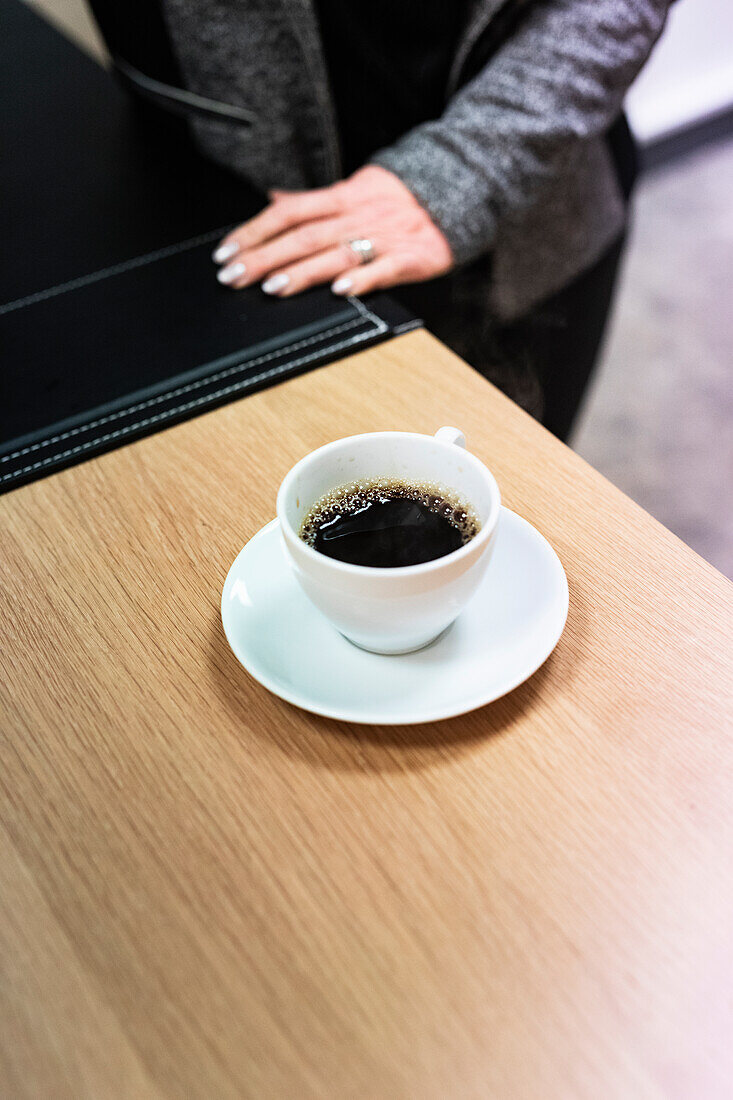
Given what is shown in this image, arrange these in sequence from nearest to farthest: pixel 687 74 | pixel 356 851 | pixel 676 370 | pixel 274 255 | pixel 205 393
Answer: pixel 356 851, pixel 205 393, pixel 274 255, pixel 676 370, pixel 687 74

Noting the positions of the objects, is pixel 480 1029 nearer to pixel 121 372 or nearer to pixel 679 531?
pixel 121 372

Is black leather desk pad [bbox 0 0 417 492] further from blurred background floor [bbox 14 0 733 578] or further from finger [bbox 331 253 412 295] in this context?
blurred background floor [bbox 14 0 733 578]

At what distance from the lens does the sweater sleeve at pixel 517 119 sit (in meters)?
0.84

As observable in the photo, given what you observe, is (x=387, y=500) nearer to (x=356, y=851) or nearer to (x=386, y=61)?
(x=356, y=851)

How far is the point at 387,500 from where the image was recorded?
50 cm

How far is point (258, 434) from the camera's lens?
0.64 meters

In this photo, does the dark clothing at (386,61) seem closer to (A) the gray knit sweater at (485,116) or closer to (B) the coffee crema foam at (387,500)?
(A) the gray knit sweater at (485,116)

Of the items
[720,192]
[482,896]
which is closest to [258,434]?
[482,896]

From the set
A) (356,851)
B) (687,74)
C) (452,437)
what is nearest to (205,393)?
(452,437)

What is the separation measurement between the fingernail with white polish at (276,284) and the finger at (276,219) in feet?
0.20

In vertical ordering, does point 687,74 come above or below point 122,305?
below

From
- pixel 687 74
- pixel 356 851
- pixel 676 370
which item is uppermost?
pixel 356 851

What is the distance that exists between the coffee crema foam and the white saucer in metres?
0.05

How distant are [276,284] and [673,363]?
1476 millimetres
